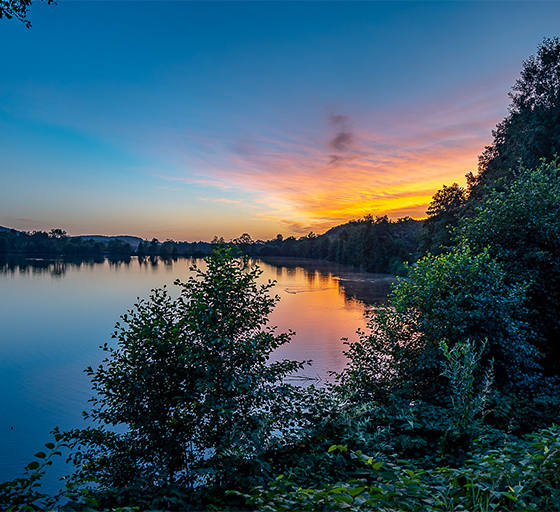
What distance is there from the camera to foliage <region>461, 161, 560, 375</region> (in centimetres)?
801

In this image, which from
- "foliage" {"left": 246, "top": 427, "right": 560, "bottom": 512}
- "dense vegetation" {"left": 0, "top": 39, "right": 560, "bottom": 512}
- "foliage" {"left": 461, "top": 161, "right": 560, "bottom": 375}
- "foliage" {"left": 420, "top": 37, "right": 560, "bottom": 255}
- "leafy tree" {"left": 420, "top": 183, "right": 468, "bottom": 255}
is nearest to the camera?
"foliage" {"left": 246, "top": 427, "right": 560, "bottom": 512}

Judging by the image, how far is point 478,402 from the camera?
4.36 meters

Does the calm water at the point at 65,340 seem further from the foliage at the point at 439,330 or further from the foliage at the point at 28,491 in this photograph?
the foliage at the point at 28,491

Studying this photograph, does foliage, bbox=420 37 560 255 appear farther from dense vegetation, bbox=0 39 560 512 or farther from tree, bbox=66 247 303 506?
tree, bbox=66 247 303 506

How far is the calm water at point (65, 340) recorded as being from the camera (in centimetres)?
912

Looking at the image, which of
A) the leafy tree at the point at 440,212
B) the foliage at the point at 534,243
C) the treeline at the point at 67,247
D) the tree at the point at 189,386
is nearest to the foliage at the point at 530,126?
the leafy tree at the point at 440,212

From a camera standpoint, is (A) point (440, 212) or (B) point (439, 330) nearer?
(B) point (439, 330)

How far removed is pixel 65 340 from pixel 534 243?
2008cm

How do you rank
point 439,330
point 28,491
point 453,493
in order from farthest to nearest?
A: point 439,330 → point 28,491 → point 453,493

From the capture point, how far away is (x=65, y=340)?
16.7 m

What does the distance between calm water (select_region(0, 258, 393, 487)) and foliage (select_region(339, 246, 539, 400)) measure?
4839 millimetres

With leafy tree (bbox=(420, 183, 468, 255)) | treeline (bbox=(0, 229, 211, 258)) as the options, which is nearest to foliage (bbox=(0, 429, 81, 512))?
leafy tree (bbox=(420, 183, 468, 255))

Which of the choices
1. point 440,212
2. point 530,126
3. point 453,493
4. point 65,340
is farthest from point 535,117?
point 65,340

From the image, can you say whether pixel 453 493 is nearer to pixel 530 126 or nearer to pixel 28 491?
pixel 28 491
